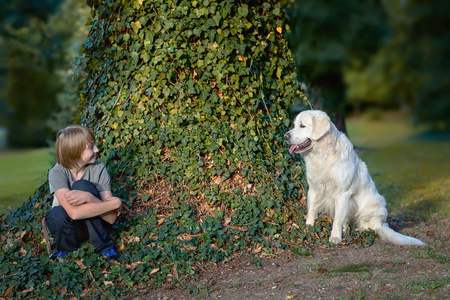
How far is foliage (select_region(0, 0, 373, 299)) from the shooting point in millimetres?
5371

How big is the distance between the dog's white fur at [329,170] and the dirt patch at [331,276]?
0.31 meters

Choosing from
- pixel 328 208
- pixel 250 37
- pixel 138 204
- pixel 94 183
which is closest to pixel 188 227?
pixel 138 204

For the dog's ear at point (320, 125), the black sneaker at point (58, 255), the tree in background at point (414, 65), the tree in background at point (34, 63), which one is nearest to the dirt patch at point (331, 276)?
the black sneaker at point (58, 255)

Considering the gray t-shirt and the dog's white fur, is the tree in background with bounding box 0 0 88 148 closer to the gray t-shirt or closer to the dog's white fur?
the gray t-shirt

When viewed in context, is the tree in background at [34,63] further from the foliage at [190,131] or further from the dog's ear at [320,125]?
the dog's ear at [320,125]

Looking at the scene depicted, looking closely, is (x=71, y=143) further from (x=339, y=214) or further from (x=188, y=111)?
(x=339, y=214)

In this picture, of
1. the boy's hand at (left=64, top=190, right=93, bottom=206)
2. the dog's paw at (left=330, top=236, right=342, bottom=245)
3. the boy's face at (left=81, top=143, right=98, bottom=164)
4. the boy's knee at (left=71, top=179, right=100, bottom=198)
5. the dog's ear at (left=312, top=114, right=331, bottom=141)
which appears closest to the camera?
the boy's hand at (left=64, top=190, right=93, bottom=206)

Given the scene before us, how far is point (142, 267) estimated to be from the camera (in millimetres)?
4668

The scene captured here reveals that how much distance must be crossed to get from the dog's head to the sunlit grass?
9.44 ft

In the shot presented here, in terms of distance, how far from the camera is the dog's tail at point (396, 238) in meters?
5.48

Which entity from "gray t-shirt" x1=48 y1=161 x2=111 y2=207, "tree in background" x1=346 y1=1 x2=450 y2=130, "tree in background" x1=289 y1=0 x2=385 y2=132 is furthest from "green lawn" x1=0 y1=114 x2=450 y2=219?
"tree in background" x1=289 y1=0 x2=385 y2=132

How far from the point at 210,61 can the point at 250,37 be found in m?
0.58

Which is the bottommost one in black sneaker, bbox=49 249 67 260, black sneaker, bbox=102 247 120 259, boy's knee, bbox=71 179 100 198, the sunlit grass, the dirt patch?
the sunlit grass

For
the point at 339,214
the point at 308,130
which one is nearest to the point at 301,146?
the point at 308,130
